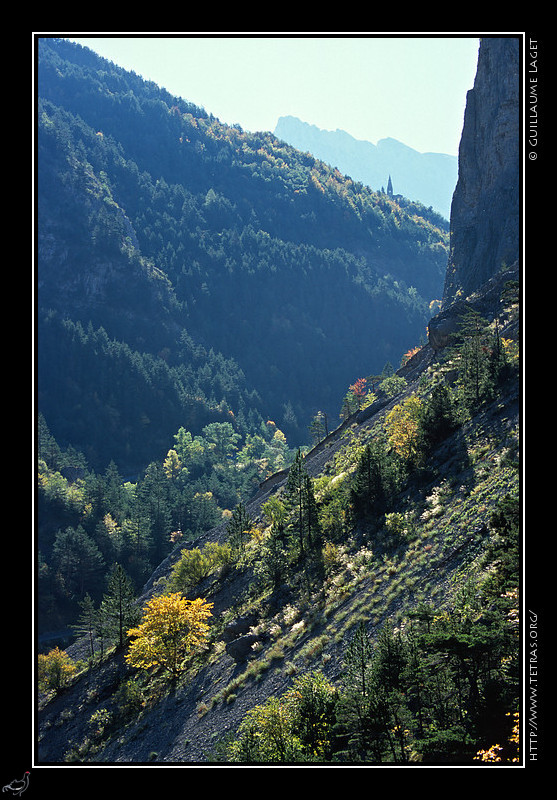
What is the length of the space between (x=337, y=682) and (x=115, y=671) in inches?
1036

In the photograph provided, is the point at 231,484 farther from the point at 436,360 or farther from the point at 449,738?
the point at 449,738

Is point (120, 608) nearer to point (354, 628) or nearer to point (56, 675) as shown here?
point (56, 675)

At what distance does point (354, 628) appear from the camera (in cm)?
2667

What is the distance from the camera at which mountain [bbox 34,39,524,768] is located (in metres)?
15.9

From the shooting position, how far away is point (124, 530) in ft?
326

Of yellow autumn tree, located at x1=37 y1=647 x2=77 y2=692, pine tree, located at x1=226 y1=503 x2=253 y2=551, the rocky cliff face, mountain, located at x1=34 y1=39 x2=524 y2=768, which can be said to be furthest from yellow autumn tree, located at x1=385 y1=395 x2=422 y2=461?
the rocky cliff face

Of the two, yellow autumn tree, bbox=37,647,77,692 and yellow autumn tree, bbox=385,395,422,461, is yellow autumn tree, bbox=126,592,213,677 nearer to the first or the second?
yellow autumn tree, bbox=37,647,77,692

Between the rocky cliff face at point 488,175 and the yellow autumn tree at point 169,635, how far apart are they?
6540 cm

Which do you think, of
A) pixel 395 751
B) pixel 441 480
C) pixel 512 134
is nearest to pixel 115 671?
pixel 441 480

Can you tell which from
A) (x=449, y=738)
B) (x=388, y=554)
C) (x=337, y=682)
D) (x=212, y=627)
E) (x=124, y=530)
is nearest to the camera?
(x=449, y=738)
